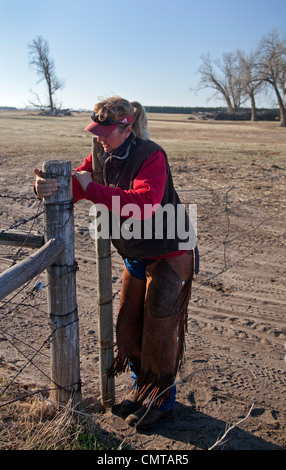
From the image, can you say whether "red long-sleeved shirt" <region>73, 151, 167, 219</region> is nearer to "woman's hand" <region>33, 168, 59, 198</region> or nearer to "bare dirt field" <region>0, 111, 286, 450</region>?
"woman's hand" <region>33, 168, 59, 198</region>

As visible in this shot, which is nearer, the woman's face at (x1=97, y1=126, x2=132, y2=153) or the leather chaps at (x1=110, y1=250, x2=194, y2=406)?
the woman's face at (x1=97, y1=126, x2=132, y2=153)

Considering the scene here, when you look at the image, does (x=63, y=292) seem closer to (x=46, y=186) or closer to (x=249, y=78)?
(x=46, y=186)

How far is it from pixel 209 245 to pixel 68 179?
4.19 meters

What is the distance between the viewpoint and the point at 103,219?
296 centimetres

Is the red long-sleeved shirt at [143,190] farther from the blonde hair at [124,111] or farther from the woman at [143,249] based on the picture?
the blonde hair at [124,111]

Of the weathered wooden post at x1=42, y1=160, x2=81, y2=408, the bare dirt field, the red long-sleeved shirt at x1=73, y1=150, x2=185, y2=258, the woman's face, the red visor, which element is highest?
the red visor

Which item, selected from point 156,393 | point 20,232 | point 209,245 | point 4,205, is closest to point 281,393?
point 156,393

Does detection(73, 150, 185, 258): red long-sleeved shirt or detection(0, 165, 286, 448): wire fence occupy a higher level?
detection(73, 150, 185, 258): red long-sleeved shirt

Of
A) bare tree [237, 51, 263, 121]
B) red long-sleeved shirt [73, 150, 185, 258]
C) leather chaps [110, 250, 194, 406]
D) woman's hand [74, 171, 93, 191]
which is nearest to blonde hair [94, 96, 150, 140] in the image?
red long-sleeved shirt [73, 150, 185, 258]

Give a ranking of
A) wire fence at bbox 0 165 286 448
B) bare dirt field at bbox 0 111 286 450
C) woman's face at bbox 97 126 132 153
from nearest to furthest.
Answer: woman's face at bbox 97 126 132 153, bare dirt field at bbox 0 111 286 450, wire fence at bbox 0 165 286 448

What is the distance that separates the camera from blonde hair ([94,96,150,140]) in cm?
265

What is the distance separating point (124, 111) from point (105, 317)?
145cm

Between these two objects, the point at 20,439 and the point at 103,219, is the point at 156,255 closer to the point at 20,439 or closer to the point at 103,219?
the point at 103,219

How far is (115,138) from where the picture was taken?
2.71m
